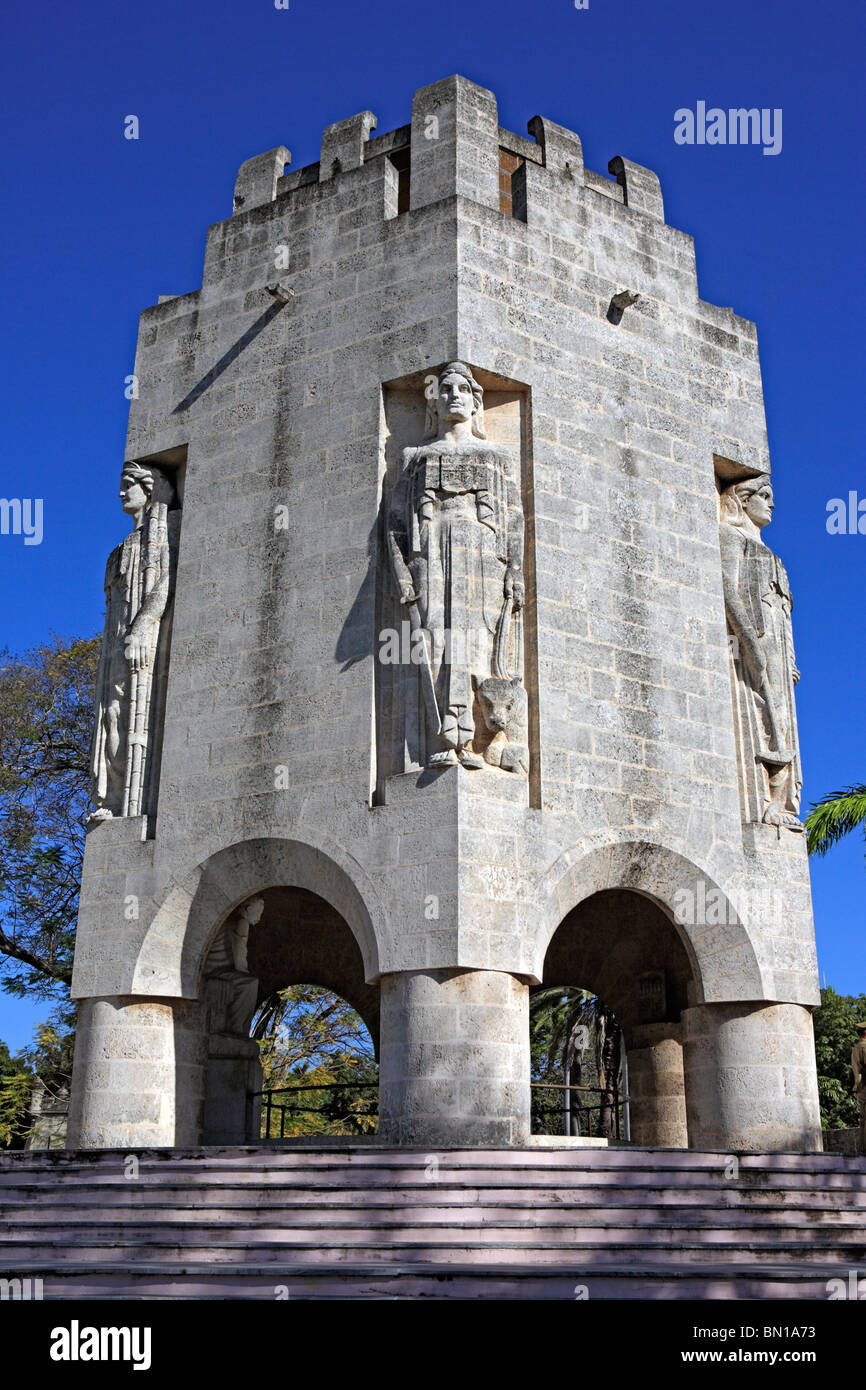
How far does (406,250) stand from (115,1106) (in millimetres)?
8874

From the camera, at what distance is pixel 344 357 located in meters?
14.4

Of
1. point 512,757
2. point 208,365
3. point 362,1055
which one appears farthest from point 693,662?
point 362,1055

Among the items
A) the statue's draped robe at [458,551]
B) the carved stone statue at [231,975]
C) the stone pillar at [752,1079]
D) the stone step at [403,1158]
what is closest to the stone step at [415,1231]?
the stone step at [403,1158]

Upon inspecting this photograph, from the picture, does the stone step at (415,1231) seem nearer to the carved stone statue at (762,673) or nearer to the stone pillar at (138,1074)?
the stone pillar at (138,1074)

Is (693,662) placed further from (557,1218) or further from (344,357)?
(557,1218)

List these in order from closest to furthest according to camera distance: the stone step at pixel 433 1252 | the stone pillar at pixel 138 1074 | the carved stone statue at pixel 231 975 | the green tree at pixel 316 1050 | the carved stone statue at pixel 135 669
Result: the stone step at pixel 433 1252 → the stone pillar at pixel 138 1074 → the carved stone statue at pixel 231 975 → the carved stone statue at pixel 135 669 → the green tree at pixel 316 1050

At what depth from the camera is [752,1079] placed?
13492 millimetres

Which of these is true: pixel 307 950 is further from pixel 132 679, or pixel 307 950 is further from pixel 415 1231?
pixel 415 1231

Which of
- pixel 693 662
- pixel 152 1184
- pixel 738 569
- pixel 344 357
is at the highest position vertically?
pixel 344 357

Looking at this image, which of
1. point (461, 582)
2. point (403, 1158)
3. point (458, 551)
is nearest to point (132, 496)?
point (458, 551)

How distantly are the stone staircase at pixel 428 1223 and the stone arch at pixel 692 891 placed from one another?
8.94 ft

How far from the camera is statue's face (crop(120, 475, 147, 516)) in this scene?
50.9 ft

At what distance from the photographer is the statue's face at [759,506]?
1588cm

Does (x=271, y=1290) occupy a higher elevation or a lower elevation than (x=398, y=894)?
lower
